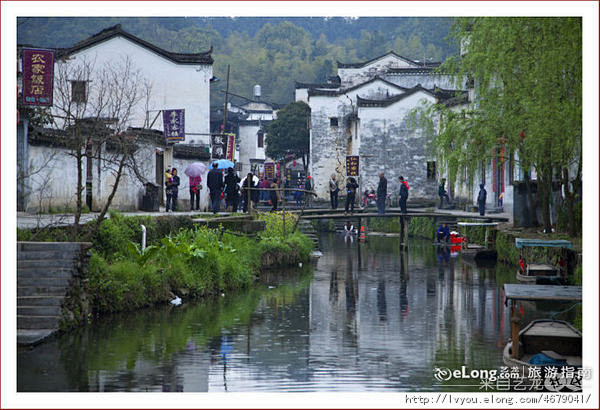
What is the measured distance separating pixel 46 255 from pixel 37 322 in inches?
41.1

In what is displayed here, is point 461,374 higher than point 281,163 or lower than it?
lower

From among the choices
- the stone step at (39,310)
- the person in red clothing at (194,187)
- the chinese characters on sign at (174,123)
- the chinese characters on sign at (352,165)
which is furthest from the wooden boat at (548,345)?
the chinese characters on sign at (352,165)

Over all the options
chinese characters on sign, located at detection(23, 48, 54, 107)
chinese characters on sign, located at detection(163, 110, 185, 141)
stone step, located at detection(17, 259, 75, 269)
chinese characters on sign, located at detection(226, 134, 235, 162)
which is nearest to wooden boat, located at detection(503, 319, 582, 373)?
stone step, located at detection(17, 259, 75, 269)

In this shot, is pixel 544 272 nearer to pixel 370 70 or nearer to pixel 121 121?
pixel 121 121

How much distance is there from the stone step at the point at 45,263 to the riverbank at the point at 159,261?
889mm

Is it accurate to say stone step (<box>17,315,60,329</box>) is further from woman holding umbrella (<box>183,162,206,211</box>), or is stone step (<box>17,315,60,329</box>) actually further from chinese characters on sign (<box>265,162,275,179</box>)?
chinese characters on sign (<box>265,162,275,179</box>)

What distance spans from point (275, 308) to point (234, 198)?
11.2 metres

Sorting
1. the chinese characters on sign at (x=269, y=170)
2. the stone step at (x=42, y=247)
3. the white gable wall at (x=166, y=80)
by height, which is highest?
the white gable wall at (x=166, y=80)

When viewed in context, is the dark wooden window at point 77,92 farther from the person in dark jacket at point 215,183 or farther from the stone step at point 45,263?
the person in dark jacket at point 215,183

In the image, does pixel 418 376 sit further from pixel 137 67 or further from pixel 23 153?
pixel 137 67

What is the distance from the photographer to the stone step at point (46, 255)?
12.2m

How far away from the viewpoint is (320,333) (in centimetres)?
1339

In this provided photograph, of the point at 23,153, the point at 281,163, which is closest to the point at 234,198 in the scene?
the point at 23,153

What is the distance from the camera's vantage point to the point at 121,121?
1708cm
